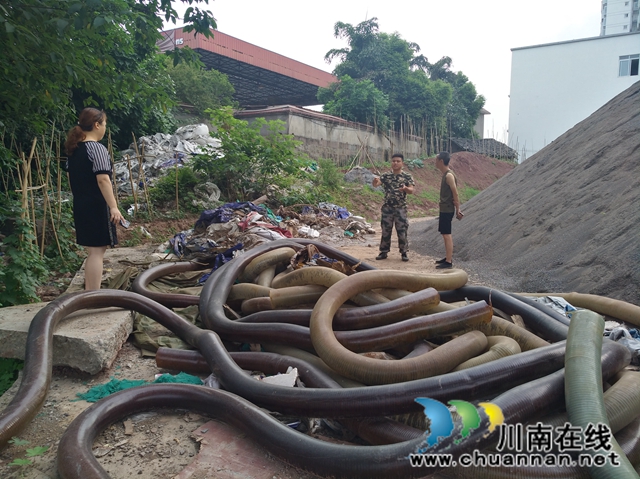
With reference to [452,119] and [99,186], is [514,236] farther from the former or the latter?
[452,119]

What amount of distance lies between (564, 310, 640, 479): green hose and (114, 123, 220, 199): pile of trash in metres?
9.04

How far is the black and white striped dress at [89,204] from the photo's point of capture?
345cm

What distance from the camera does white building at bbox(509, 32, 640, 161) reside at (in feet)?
73.8

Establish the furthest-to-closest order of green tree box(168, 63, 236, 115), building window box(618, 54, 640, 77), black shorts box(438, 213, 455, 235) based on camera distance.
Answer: building window box(618, 54, 640, 77) < green tree box(168, 63, 236, 115) < black shorts box(438, 213, 455, 235)

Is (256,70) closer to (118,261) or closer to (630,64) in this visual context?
(118,261)

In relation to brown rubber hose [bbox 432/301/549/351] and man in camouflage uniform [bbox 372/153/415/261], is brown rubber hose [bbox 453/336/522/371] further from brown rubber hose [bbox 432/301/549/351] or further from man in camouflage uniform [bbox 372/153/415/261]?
man in camouflage uniform [bbox 372/153/415/261]

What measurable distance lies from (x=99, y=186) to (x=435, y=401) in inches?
118

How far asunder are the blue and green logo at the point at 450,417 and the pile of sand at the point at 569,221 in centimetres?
299

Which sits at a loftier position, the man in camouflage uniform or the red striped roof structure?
the red striped roof structure

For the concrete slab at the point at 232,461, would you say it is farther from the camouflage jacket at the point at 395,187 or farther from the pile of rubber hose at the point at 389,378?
the camouflage jacket at the point at 395,187

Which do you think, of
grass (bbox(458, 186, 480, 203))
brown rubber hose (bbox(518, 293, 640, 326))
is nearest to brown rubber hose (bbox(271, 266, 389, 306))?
brown rubber hose (bbox(518, 293, 640, 326))

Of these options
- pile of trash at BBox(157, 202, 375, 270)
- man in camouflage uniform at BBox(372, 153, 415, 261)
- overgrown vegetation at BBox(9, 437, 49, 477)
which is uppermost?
man in camouflage uniform at BBox(372, 153, 415, 261)

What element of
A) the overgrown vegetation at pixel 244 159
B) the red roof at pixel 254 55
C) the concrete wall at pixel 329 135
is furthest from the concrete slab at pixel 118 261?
the red roof at pixel 254 55

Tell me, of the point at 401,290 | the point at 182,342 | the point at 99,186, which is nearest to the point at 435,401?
the point at 401,290
